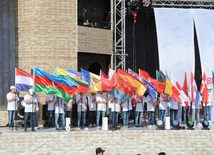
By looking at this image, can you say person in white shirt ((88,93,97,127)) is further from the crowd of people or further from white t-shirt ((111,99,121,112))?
white t-shirt ((111,99,121,112))

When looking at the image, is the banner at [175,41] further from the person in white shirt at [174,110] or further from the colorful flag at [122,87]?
the colorful flag at [122,87]

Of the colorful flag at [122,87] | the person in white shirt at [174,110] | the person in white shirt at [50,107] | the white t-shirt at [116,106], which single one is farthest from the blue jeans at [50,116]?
the person in white shirt at [174,110]

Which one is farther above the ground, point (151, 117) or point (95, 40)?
point (95, 40)

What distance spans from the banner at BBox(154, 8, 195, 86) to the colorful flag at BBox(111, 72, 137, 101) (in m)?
6.45

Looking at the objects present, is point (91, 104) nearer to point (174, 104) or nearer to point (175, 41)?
point (174, 104)

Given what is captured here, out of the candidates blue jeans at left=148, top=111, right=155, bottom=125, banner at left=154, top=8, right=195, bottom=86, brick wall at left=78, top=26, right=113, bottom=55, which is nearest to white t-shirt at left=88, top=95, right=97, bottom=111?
blue jeans at left=148, top=111, right=155, bottom=125

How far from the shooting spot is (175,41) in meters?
24.4

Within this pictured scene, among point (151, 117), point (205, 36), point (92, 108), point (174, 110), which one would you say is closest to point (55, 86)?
point (92, 108)

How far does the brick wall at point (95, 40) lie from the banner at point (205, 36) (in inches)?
220

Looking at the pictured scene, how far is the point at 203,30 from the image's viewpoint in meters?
24.8

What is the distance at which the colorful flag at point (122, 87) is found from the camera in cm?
1764

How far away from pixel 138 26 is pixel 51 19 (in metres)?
8.86

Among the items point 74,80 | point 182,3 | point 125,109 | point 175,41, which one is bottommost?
point 125,109

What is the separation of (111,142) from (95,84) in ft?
8.78
